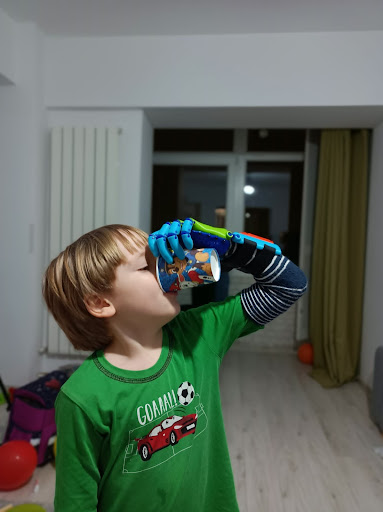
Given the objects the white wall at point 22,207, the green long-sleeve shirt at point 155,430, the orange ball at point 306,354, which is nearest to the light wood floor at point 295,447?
the orange ball at point 306,354

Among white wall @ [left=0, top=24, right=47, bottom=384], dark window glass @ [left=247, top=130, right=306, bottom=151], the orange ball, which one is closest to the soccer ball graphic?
white wall @ [left=0, top=24, right=47, bottom=384]

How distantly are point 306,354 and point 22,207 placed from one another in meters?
2.72

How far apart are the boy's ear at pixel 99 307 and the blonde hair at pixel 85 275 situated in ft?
0.05

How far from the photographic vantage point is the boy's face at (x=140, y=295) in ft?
2.53

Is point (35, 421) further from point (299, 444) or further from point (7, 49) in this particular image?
point (7, 49)

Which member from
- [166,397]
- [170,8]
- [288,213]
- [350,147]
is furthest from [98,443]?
[288,213]

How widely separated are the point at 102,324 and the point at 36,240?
2.11 metres

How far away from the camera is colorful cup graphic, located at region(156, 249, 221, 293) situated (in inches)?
28.9

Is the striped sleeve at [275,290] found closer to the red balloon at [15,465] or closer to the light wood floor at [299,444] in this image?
the light wood floor at [299,444]

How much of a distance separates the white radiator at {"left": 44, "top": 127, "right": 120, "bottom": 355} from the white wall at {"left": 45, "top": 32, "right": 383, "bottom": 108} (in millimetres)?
236

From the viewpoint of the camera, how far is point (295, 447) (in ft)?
7.12

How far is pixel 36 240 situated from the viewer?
271 centimetres

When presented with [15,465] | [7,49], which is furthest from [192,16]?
[15,465]

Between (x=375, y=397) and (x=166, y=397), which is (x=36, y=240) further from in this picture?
(x=375, y=397)
